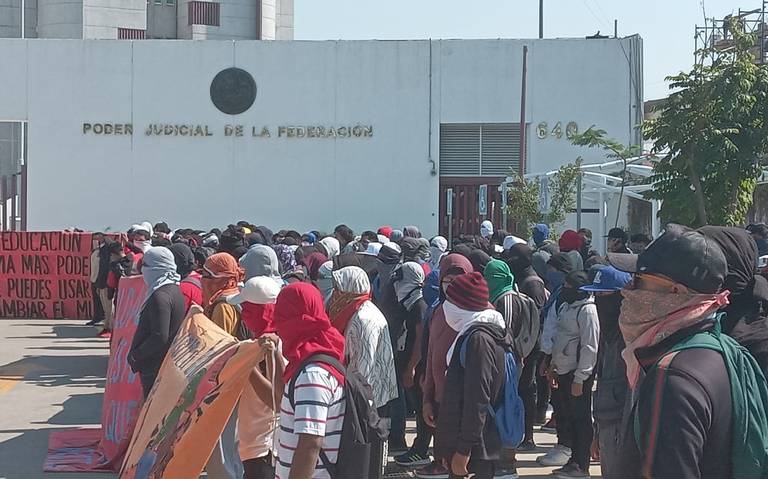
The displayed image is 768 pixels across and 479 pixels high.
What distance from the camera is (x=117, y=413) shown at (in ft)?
31.7

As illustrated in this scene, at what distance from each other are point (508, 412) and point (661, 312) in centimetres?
331

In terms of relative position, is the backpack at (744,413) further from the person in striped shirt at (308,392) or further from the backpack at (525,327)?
the backpack at (525,327)

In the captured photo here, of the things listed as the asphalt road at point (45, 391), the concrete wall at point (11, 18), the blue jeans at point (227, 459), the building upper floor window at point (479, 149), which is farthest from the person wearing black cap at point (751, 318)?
the concrete wall at point (11, 18)

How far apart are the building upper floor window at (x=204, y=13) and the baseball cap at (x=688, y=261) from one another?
5002 cm

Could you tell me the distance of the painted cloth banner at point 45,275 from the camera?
2228 cm

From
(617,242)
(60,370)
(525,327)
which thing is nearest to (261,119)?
(60,370)

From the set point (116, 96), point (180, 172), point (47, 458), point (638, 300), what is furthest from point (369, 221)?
point (638, 300)

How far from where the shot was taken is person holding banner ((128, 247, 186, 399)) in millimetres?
8531

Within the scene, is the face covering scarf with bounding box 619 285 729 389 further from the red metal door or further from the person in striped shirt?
the red metal door

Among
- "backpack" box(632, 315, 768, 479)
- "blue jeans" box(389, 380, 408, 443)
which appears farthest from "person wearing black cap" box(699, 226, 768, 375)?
"blue jeans" box(389, 380, 408, 443)

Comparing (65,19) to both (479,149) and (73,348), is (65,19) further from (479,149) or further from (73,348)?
(73,348)

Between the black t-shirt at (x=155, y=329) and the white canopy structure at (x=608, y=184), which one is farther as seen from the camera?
the white canopy structure at (x=608, y=184)

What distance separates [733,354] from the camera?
3250 millimetres

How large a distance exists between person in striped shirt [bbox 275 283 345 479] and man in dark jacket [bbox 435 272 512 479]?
1394 mm
